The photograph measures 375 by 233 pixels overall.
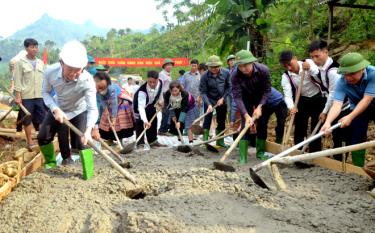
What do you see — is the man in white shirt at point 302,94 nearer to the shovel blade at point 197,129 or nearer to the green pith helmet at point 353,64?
the green pith helmet at point 353,64

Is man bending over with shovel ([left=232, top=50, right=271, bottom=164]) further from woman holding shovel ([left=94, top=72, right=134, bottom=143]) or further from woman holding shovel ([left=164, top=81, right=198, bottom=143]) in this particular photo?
woman holding shovel ([left=94, top=72, right=134, bottom=143])

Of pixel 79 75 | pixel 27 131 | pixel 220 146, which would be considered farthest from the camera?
pixel 220 146

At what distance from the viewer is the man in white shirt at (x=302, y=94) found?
16.8 ft

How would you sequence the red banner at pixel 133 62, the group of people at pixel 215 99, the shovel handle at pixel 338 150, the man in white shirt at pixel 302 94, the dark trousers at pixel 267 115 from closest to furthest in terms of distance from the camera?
the shovel handle at pixel 338 150
the group of people at pixel 215 99
the man in white shirt at pixel 302 94
the dark trousers at pixel 267 115
the red banner at pixel 133 62

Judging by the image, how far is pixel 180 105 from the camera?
281 inches

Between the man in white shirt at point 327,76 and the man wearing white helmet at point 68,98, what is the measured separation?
8.57ft

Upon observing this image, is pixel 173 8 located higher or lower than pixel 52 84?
higher

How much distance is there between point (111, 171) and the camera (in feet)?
15.1

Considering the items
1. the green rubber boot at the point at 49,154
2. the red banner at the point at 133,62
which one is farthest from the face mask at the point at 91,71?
the red banner at the point at 133,62

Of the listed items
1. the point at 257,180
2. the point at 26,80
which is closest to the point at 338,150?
the point at 257,180

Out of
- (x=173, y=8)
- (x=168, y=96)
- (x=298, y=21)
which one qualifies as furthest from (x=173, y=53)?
(x=168, y=96)

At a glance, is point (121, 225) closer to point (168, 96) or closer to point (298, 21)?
point (168, 96)

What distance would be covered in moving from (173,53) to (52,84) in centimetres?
3307

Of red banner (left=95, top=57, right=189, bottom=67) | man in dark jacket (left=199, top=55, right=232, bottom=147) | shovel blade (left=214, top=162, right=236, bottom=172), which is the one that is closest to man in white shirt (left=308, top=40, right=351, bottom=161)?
shovel blade (left=214, top=162, right=236, bottom=172)
